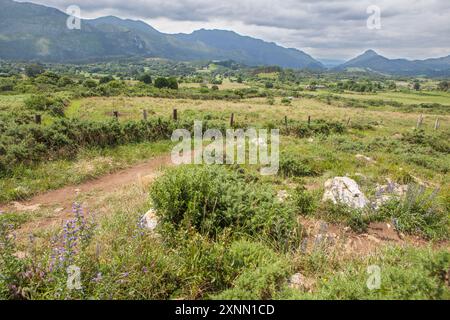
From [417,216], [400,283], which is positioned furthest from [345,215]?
[400,283]

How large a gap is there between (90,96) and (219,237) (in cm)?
4975

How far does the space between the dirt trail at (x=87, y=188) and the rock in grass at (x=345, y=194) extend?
5.12 m

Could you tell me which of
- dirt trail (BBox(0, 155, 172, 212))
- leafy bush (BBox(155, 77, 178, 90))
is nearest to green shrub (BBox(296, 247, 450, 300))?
dirt trail (BBox(0, 155, 172, 212))

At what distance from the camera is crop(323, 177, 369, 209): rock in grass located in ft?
23.4

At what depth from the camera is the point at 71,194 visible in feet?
28.9

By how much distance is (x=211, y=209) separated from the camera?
5.71m

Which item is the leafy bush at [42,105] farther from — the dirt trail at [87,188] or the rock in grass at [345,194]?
the rock in grass at [345,194]

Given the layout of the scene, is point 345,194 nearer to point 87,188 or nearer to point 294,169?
point 294,169

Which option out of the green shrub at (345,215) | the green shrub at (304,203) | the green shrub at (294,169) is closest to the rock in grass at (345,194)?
the green shrub at (345,215)

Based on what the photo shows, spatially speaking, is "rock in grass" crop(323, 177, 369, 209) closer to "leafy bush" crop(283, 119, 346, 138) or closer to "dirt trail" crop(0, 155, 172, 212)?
"dirt trail" crop(0, 155, 172, 212)

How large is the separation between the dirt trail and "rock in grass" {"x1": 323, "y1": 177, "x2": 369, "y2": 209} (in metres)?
5.12

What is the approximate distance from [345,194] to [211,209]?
377 centimetres

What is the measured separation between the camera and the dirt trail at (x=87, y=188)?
794 cm
